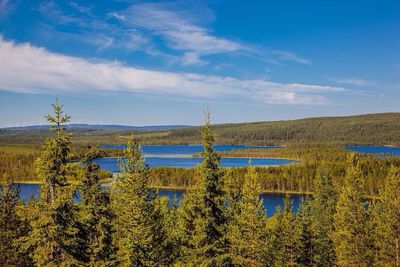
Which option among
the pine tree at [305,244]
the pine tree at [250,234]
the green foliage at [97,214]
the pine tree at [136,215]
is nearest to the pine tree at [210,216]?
the pine tree at [250,234]

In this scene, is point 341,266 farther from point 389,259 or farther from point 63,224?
point 63,224

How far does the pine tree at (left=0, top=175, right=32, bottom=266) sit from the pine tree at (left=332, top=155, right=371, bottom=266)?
27847 mm

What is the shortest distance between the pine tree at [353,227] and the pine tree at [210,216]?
16.7 meters

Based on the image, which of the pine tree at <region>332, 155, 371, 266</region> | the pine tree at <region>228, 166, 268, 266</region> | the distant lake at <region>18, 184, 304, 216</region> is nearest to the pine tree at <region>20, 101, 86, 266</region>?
the pine tree at <region>228, 166, 268, 266</region>

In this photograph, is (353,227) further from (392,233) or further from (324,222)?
(324,222)

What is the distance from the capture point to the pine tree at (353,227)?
37.4m

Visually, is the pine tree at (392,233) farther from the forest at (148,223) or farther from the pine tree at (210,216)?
the pine tree at (210,216)

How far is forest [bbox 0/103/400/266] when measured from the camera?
21219 mm

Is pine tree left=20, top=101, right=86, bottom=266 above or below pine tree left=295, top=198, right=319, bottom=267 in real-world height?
above

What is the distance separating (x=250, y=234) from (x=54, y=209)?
1416cm

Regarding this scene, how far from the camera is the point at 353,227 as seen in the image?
38344mm

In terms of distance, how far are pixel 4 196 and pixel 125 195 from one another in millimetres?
17665

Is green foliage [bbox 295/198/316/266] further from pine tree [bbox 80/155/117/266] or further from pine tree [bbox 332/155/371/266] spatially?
pine tree [bbox 80/155/117/266]

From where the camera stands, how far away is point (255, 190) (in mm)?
30375
